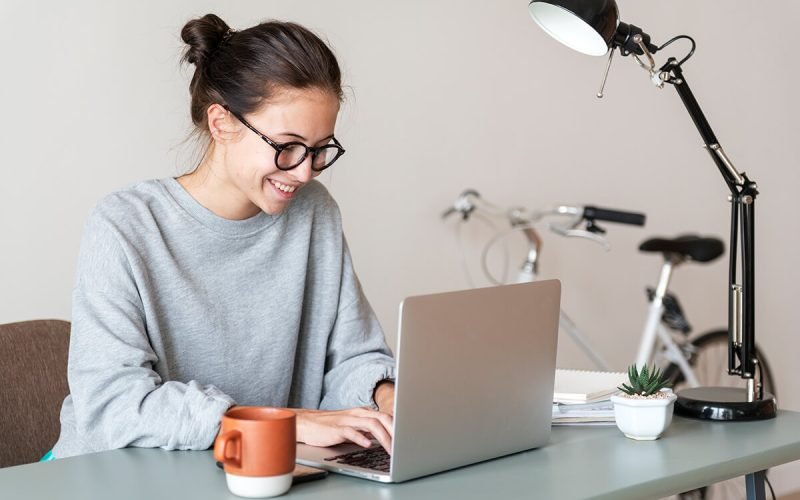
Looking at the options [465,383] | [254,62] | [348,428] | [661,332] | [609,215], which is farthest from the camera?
[661,332]

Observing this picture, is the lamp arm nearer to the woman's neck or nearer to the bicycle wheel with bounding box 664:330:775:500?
the woman's neck

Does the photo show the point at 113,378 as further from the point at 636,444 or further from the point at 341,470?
the point at 636,444

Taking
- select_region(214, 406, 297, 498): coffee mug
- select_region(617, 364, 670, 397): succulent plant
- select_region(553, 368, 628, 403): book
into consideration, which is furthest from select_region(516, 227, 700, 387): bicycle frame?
select_region(214, 406, 297, 498): coffee mug

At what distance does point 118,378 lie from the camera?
1.45m

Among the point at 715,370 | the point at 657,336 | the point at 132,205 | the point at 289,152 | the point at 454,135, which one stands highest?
the point at 454,135

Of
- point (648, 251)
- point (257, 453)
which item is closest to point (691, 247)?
point (648, 251)

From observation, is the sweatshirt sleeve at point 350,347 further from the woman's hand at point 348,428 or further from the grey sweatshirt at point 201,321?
the woman's hand at point 348,428

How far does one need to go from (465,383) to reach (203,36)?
806 mm

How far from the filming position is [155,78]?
2.57 m

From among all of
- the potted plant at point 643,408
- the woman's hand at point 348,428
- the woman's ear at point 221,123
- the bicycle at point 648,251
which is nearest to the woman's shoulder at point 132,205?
the woman's ear at point 221,123

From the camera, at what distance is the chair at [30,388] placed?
177 centimetres

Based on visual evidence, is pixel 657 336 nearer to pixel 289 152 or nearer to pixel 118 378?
pixel 289 152

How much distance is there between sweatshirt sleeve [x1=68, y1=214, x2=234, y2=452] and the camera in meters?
1.38

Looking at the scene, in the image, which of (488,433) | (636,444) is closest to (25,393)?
(488,433)
